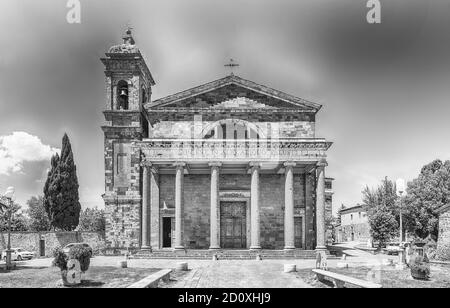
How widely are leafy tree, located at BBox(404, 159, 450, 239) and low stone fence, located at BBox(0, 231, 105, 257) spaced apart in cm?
3204

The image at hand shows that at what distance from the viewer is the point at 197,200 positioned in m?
38.0

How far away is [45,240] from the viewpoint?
41.6 meters

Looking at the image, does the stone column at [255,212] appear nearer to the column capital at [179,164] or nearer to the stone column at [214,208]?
the stone column at [214,208]

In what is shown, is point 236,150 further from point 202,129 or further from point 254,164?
point 202,129

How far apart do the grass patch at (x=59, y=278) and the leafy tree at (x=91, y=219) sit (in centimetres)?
5678

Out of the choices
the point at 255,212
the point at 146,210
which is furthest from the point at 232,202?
the point at 146,210

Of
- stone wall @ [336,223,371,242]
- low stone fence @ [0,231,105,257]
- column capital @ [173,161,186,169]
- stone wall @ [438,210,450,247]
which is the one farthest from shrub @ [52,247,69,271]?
stone wall @ [336,223,371,242]

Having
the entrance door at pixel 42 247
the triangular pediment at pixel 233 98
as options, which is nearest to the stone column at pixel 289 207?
the triangular pediment at pixel 233 98

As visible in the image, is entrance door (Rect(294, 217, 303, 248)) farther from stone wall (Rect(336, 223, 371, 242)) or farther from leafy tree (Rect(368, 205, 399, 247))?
stone wall (Rect(336, 223, 371, 242))

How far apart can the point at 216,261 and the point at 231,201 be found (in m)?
8.56

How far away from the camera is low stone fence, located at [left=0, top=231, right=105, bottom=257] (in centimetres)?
4116
